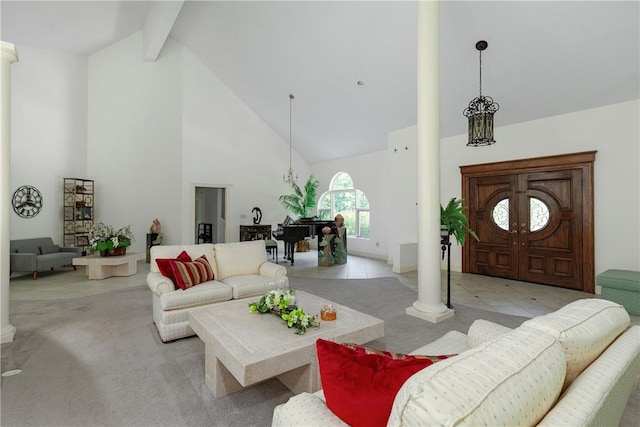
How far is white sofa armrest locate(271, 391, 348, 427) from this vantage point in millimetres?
971

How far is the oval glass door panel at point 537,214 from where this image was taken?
513 cm

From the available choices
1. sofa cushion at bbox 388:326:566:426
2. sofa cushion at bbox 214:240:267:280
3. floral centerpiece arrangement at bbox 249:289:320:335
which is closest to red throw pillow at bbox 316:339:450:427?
sofa cushion at bbox 388:326:566:426

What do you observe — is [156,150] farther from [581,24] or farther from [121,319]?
[581,24]

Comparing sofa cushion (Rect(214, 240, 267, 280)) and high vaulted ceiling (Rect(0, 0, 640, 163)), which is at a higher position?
high vaulted ceiling (Rect(0, 0, 640, 163))

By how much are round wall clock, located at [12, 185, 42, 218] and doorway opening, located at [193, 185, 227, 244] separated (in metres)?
3.27

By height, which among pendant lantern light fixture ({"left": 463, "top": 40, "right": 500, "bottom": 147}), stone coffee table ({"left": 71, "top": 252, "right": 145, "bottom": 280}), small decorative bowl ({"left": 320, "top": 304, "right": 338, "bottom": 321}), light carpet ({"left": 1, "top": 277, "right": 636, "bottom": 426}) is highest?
pendant lantern light fixture ({"left": 463, "top": 40, "right": 500, "bottom": 147})

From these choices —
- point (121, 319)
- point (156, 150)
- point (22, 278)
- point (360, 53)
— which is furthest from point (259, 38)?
point (22, 278)

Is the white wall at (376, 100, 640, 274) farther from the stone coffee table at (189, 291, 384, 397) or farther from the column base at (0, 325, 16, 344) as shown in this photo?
the column base at (0, 325, 16, 344)

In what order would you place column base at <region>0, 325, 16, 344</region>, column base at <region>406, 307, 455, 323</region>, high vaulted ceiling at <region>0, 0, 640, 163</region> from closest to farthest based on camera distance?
column base at <region>0, 325, 16, 344</region>
column base at <region>406, 307, 455, 323</region>
high vaulted ceiling at <region>0, 0, 640, 163</region>

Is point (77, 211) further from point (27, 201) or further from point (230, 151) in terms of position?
point (230, 151)

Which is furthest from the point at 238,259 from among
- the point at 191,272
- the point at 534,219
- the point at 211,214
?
the point at 211,214

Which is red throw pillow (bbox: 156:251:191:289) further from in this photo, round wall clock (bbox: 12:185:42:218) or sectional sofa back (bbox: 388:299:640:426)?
round wall clock (bbox: 12:185:42:218)

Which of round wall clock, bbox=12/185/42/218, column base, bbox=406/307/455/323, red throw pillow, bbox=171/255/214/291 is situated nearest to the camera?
red throw pillow, bbox=171/255/214/291

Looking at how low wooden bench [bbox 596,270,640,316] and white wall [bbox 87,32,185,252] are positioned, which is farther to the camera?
white wall [bbox 87,32,185,252]
